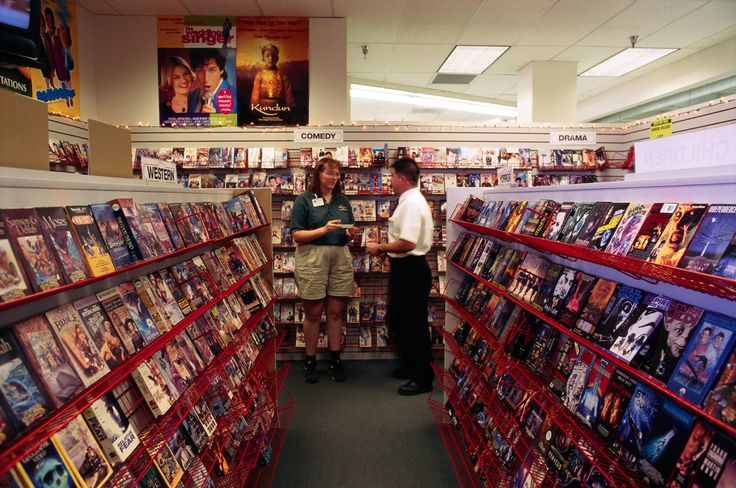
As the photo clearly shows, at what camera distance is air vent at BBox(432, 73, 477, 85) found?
25.4ft

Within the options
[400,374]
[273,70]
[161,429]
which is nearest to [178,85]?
[273,70]

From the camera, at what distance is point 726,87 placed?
6.54 metres

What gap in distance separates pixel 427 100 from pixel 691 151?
841 centimetres

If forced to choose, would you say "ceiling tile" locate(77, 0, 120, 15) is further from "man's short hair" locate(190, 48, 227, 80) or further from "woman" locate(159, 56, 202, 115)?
"man's short hair" locate(190, 48, 227, 80)

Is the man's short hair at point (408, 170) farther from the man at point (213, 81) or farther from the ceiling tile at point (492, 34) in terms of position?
the ceiling tile at point (492, 34)

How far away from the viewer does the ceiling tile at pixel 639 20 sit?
479 cm

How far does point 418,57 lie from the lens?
6602mm

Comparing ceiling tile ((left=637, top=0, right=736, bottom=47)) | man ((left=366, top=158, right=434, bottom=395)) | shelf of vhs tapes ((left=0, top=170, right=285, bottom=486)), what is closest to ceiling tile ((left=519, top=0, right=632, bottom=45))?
ceiling tile ((left=637, top=0, right=736, bottom=47))

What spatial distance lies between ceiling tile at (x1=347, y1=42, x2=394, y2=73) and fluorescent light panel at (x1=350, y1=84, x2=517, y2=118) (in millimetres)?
1044

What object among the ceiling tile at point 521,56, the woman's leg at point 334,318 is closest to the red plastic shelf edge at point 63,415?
the woman's leg at point 334,318

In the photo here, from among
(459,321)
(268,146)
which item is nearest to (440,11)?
(268,146)

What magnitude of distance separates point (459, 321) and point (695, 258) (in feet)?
7.25

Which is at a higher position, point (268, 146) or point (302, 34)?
point (302, 34)

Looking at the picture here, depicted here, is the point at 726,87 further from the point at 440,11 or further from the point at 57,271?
the point at 57,271
